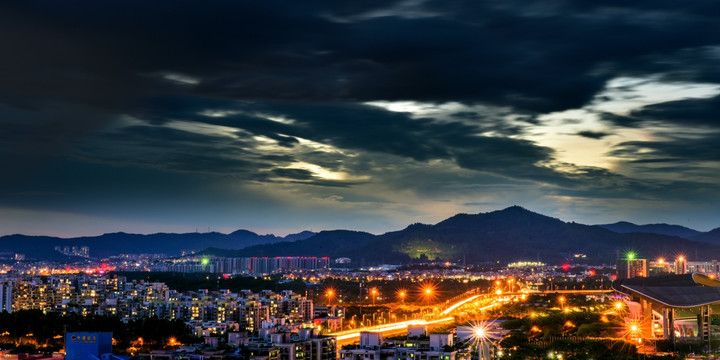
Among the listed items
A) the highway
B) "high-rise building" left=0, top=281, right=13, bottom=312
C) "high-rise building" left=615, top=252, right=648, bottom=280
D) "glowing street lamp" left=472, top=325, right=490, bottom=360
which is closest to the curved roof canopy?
"glowing street lamp" left=472, top=325, right=490, bottom=360

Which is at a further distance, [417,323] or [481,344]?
[417,323]

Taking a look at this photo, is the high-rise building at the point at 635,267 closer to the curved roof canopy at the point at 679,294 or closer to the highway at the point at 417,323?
the highway at the point at 417,323

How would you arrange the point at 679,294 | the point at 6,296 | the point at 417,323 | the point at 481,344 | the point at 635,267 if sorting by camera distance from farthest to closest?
the point at 635,267, the point at 6,296, the point at 417,323, the point at 679,294, the point at 481,344

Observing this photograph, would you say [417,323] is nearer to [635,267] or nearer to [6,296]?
[6,296]

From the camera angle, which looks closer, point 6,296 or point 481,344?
point 481,344

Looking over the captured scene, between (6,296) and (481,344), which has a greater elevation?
(6,296)

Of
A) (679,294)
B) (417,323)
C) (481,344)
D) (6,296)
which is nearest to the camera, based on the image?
(481,344)

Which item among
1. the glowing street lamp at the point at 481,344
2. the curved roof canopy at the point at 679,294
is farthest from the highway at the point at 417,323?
the curved roof canopy at the point at 679,294

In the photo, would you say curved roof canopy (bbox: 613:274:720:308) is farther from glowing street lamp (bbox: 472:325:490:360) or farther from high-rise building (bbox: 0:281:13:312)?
high-rise building (bbox: 0:281:13:312)

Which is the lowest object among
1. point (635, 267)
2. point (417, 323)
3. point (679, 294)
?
point (417, 323)

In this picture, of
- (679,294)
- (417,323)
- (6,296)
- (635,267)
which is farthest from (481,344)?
(635,267)

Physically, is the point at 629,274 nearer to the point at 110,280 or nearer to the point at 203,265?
the point at 110,280
